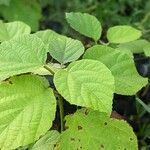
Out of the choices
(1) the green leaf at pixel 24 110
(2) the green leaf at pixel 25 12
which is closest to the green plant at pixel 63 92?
(1) the green leaf at pixel 24 110

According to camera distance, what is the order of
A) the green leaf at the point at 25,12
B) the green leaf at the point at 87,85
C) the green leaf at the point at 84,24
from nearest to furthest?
the green leaf at the point at 87,85 → the green leaf at the point at 84,24 → the green leaf at the point at 25,12

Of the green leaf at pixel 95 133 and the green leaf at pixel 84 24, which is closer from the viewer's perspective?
the green leaf at pixel 95 133

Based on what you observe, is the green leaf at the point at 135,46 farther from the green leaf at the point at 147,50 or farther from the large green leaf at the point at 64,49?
the large green leaf at the point at 64,49

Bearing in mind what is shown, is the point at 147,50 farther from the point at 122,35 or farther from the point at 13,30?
the point at 13,30

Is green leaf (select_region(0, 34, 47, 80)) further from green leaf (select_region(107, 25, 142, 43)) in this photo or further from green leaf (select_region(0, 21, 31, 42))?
green leaf (select_region(107, 25, 142, 43))

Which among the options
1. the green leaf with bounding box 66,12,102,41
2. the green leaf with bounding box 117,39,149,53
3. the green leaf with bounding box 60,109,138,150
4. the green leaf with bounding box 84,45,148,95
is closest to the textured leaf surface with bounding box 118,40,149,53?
the green leaf with bounding box 117,39,149,53

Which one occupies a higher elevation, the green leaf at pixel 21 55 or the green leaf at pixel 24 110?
the green leaf at pixel 21 55

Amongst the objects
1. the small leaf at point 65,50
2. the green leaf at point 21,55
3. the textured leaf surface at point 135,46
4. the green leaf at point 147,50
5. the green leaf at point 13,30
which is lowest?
the textured leaf surface at point 135,46
